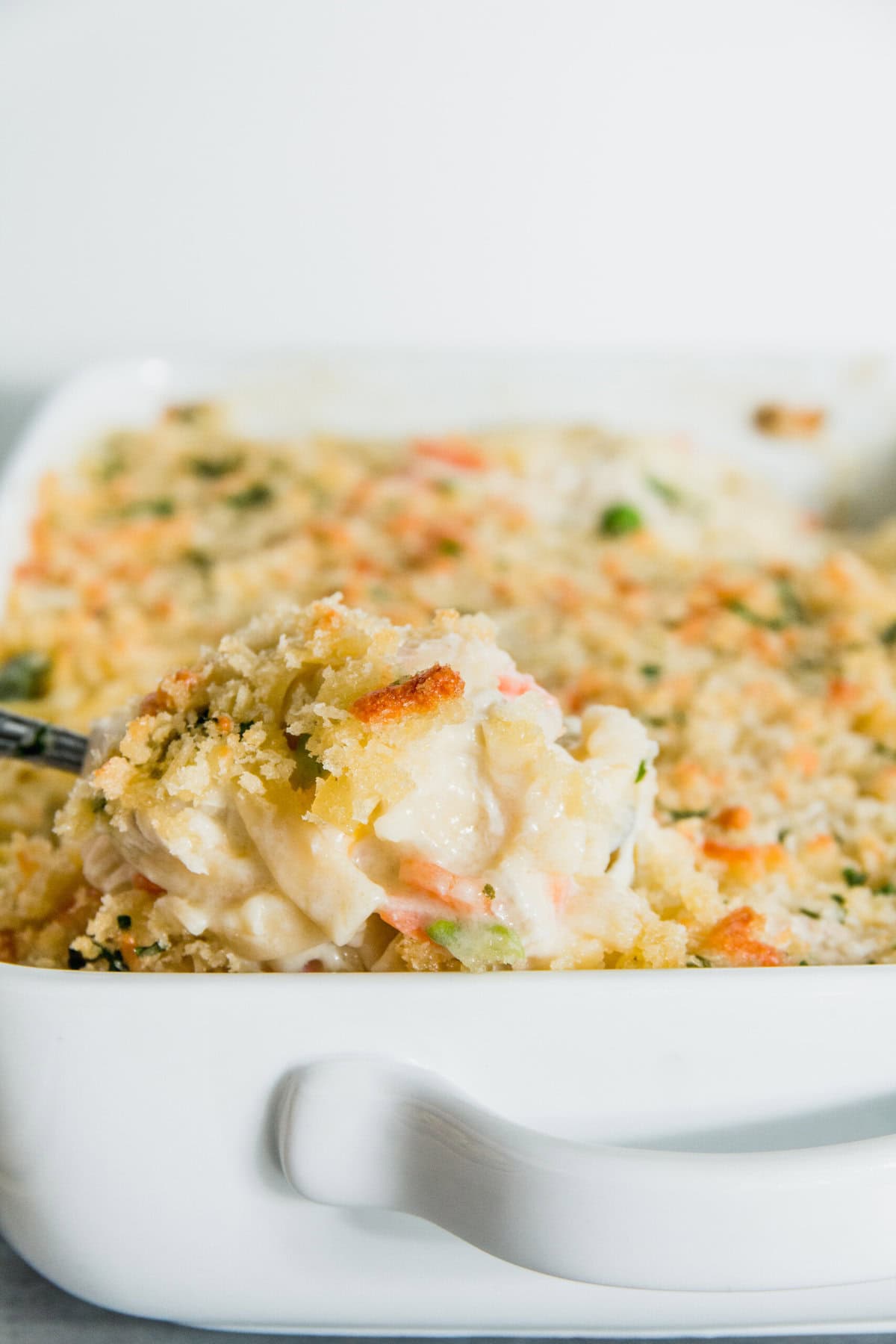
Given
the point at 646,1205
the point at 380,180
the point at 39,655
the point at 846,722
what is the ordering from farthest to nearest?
the point at 380,180, the point at 39,655, the point at 846,722, the point at 646,1205

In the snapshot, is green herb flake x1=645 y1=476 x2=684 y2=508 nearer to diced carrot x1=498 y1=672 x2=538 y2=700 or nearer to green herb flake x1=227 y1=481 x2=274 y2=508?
green herb flake x1=227 y1=481 x2=274 y2=508

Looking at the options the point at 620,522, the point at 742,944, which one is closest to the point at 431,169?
the point at 620,522

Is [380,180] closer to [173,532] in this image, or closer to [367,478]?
[367,478]

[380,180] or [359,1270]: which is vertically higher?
[380,180]

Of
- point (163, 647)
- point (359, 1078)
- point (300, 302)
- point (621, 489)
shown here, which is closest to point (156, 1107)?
point (359, 1078)

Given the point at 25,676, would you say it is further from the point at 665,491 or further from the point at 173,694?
the point at 665,491

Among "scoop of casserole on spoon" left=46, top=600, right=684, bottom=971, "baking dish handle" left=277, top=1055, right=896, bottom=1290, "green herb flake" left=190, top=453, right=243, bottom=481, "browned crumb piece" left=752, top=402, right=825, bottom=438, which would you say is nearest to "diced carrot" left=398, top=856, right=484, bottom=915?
"scoop of casserole on spoon" left=46, top=600, right=684, bottom=971

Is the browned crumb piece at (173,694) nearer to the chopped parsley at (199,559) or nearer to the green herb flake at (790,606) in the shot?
the chopped parsley at (199,559)

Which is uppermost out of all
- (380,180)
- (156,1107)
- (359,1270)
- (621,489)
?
(380,180)
